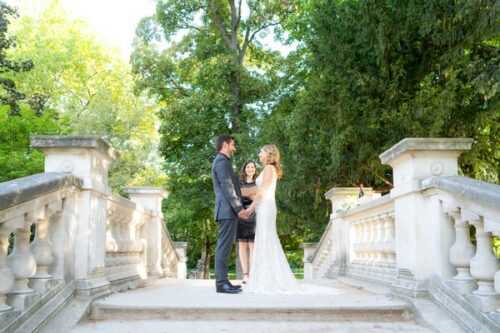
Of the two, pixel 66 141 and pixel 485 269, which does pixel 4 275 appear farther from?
pixel 485 269

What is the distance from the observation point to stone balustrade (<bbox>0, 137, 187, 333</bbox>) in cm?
377

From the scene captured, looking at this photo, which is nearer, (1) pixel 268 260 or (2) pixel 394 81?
(1) pixel 268 260

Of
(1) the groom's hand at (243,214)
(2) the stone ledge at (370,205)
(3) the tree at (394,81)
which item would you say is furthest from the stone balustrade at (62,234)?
(3) the tree at (394,81)

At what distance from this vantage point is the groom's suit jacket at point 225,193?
6141 mm

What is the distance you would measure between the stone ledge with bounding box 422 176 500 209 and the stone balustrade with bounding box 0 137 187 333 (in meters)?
3.34

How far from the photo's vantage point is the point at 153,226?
871 centimetres

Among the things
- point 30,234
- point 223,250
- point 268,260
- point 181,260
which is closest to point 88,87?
point 181,260

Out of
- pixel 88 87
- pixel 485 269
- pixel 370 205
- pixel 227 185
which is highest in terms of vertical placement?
pixel 88 87

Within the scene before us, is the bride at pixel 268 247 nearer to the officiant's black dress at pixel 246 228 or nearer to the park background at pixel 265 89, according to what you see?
the officiant's black dress at pixel 246 228

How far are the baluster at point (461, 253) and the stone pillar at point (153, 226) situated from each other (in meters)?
5.32

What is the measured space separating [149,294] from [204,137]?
15066mm

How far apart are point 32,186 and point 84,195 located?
3.72ft

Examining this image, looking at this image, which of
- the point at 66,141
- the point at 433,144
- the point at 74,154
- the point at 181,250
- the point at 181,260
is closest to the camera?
the point at 433,144

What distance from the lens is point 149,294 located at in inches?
228
